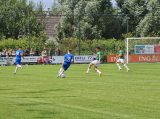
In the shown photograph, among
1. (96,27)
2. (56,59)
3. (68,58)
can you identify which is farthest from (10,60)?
(68,58)

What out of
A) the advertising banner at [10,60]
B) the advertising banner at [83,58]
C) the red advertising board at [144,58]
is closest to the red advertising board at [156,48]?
the red advertising board at [144,58]

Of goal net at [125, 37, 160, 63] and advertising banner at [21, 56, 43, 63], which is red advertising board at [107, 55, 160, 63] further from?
advertising banner at [21, 56, 43, 63]

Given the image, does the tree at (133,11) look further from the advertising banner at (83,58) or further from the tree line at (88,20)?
the advertising banner at (83,58)

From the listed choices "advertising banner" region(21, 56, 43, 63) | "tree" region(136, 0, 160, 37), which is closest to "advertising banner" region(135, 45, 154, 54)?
"tree" region(136, 0, 160, 37)

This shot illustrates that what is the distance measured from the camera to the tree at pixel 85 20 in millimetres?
51562

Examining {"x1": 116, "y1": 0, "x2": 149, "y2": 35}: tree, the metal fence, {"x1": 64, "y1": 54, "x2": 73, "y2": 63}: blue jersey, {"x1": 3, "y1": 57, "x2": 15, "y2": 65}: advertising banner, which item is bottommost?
{"x1": 3, "y1": 57, "x2": 15, "y2": 65}: advertising banner

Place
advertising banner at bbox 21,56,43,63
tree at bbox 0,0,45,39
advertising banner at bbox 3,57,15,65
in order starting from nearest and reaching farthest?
advertising banner at bbox 3,57,15,65, advertising banner at bbox 21,56,43,63, tree at bbox 0,0,45,39

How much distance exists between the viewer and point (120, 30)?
55406 mm

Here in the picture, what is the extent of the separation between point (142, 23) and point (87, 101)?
1699 inches

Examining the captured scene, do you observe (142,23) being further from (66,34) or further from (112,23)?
(66,34)

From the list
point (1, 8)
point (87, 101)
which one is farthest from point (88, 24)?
point (87, 101)

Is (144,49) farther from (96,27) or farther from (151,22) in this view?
(96,27)

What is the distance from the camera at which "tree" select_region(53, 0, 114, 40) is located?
5156cm

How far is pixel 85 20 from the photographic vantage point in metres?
51.9
